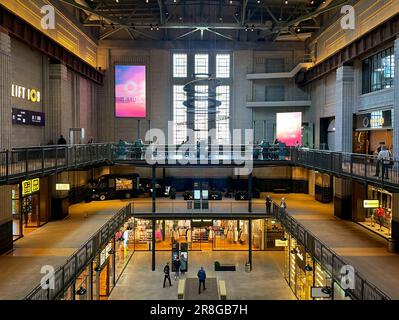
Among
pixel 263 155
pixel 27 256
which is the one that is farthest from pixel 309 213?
pixel 27 256

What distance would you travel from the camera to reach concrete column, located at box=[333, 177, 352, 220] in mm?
24766

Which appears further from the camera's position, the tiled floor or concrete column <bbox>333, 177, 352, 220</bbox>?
concrete column <bbox>333, 177, 352, 220</bbox>

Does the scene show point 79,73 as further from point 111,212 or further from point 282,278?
point 282,278

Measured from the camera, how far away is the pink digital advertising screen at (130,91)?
1444 inches

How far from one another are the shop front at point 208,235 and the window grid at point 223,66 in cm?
1484

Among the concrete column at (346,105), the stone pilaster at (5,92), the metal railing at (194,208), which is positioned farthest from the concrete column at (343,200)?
the stone pilaster at (5,92)

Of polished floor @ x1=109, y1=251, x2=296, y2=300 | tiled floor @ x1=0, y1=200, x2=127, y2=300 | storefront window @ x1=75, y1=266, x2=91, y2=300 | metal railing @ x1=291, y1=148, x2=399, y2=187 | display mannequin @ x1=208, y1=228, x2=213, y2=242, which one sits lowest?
polished floor @ x1=109, y1=251, x2=296, y2=300

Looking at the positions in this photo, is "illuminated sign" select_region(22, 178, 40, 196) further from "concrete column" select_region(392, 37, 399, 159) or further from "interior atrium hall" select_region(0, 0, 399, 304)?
"concrete column" select_region(392, 37, 399, 159)

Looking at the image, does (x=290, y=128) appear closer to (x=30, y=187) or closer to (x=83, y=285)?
(x=30, y=187)

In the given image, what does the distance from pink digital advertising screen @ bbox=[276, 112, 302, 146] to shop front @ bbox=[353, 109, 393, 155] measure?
24.3 feet

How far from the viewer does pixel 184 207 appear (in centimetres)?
2798

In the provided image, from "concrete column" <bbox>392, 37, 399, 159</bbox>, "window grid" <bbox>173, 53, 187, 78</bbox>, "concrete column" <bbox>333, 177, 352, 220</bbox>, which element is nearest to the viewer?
"concrete column" <bbox>392, 37, 399, 159</bbox>

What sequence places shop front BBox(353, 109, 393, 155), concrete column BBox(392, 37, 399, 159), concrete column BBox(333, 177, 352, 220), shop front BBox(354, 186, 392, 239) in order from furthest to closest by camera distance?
concrete column BBox(333, 177, 352, 220)
shop front BBox(353, 109, 393, 155)
shop front BBox(354, 186, 392, 239)
concrete column BBox(392, 37, 399, 159)

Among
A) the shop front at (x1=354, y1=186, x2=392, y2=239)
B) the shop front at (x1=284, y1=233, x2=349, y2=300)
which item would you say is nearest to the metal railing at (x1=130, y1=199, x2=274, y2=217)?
the shop front at (x1=284, y1=233, x2=349, y2=300)
